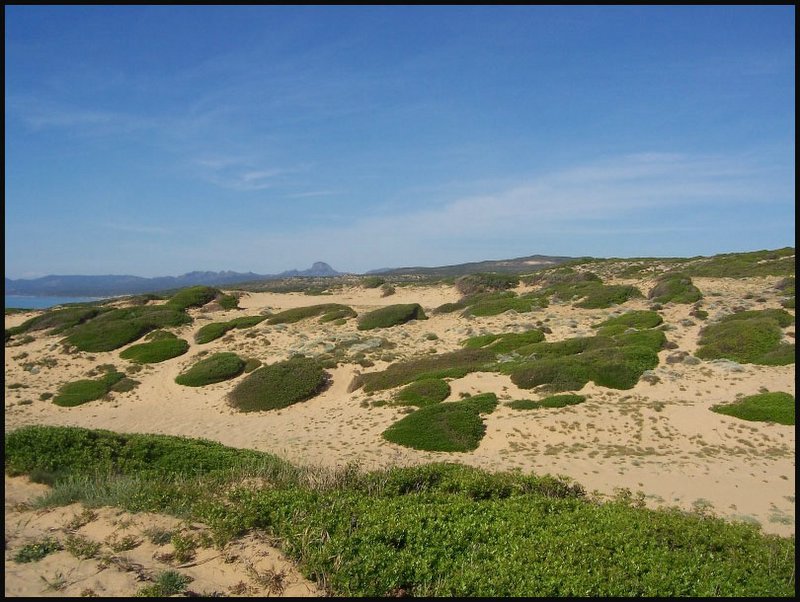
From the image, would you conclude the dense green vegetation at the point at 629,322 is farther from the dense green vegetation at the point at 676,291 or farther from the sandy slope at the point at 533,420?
the dense green vegetation at the point at 676,291

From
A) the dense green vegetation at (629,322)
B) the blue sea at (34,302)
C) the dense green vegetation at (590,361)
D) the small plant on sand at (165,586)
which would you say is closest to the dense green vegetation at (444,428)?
the dense green vegetation at (590,361)

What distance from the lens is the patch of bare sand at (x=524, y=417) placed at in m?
14.2

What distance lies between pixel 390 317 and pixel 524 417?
2039 cm

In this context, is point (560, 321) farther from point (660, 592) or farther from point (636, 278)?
point (660, 592)

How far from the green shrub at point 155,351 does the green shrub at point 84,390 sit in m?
2.49

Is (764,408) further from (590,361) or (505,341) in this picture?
(505,341)

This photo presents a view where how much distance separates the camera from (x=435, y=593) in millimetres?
5859

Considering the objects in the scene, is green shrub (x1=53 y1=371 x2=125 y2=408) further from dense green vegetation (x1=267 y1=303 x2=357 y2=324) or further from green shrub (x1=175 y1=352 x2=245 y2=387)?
dense green vegetation (x1=267 y1=303 x2=357 y2=324)

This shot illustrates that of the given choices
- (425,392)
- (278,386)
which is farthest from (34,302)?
(425,392)

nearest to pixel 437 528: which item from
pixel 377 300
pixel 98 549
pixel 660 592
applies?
pixel 660 592

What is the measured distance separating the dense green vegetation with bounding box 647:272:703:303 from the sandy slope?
1348 mm

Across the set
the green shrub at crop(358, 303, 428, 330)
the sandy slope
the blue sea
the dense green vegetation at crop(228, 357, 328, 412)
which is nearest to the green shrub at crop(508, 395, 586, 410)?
the sandy slope

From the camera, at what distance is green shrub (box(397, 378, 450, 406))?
22.1 m

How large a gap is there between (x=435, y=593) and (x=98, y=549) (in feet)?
15.5
